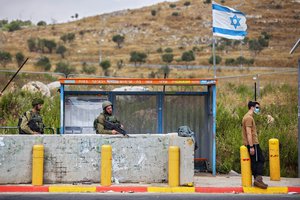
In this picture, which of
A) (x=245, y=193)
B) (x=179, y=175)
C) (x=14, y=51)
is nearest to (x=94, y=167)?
(x=179, y=175)

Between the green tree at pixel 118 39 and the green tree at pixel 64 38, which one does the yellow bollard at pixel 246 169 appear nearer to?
the green tree at pixel 118 39

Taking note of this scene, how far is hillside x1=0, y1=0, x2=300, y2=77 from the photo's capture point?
6362 centimetres

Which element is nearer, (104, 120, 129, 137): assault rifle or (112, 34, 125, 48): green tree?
(104, 120, 129, 137): assault rifle

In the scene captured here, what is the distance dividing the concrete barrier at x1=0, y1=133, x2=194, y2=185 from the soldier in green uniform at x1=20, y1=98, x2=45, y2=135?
2.57ft

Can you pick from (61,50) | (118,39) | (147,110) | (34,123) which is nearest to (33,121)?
(34,123)

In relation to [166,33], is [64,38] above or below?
below

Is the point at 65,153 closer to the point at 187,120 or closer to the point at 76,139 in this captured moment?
the point at 76,139

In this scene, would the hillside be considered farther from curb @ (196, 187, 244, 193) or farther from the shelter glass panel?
curb @ (196, 187, 244, 193)

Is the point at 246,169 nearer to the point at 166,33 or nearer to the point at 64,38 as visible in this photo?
the point at 64,38

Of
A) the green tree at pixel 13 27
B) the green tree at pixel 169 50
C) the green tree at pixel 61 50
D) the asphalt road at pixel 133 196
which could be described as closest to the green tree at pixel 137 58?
the green tree at pixel 169 50

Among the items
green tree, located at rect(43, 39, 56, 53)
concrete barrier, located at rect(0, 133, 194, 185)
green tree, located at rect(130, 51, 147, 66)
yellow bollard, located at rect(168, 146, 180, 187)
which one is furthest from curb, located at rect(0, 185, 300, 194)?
green tree, located at rect(43, 39, 56, 53)

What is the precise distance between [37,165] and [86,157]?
108 cm

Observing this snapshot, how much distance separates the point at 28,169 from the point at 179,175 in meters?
3.23

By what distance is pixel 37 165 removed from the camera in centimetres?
1281
